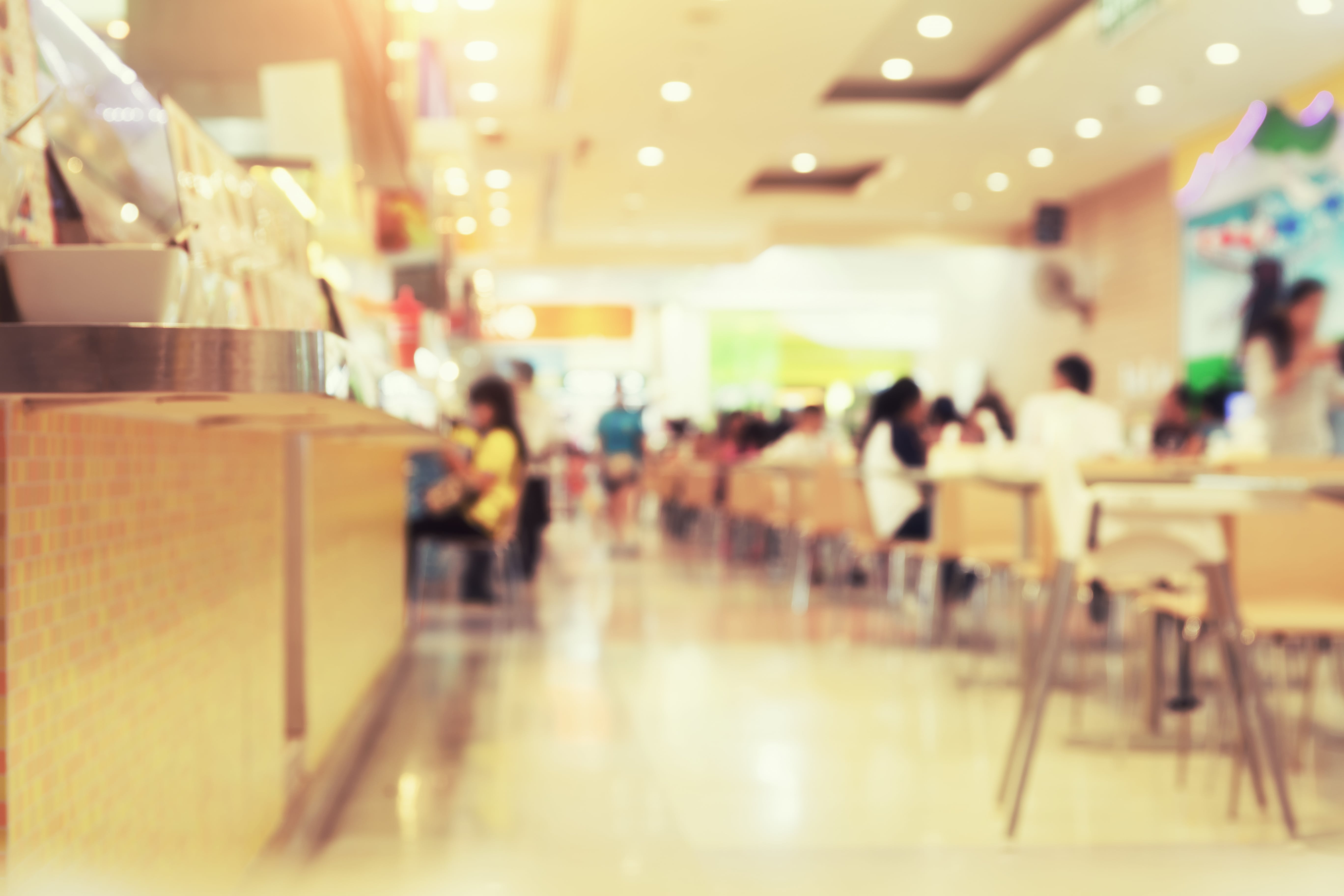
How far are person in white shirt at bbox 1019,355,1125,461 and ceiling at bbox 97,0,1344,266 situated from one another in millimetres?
2038

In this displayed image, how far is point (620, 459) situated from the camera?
35.6ft

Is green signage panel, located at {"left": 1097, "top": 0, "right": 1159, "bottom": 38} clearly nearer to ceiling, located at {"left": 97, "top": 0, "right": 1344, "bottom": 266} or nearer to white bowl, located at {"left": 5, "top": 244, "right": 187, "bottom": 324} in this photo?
ceiling, located at {"left": 97, "top": 0, "right": 1344, "bottom": 266}

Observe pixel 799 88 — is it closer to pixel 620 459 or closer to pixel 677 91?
pixel 677 91

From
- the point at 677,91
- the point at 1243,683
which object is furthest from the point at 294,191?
the point at 677,91

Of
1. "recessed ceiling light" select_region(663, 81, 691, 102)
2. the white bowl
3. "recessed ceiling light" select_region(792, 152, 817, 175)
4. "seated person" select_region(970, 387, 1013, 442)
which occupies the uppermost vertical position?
"recessed ceiling light" select_region(792, 152, 817, 175)

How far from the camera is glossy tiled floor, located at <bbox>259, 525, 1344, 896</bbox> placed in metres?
2.16

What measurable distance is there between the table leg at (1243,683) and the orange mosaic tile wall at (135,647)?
2.00m

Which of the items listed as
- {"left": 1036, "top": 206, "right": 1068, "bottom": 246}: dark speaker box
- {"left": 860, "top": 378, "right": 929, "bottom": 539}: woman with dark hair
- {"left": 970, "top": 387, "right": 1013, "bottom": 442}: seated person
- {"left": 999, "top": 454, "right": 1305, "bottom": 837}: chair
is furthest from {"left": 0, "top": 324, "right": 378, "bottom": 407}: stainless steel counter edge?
{"left": 1036, "top": 206, "right": 1068, "bottom": 246}: dark speaker box

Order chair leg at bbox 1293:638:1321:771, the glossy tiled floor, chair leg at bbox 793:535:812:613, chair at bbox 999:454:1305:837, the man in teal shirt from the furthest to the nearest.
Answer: the man in teal shirt → chair leg at bbox 793:535:812:613 → chair leg at bbox 1293:638:1321:771 → chair at bbox 999:454:1305:837 → the glossy tiled floor

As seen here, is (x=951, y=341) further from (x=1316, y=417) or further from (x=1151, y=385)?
(x=1316, y=417)

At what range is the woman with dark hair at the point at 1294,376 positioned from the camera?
204 inches

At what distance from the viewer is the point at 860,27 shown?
7.38 meters

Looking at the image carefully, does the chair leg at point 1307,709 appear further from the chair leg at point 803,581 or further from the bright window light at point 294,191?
the chair leg at point 803,581

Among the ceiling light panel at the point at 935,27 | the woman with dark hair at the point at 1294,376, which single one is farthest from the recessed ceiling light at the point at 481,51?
the woman with dark hair at the point at 1294,376
